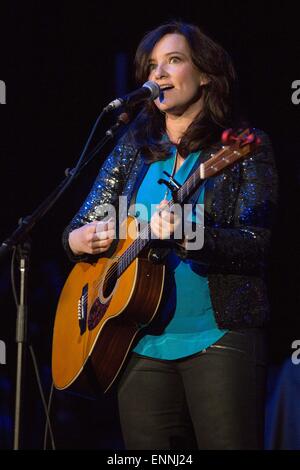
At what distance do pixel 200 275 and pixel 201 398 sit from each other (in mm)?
388

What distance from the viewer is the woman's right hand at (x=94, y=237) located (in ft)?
8.11

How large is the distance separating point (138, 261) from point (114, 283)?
0.81 feet

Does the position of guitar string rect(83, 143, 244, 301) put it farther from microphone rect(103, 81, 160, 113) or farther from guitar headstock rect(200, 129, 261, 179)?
microphone rect(103, 81, 160, 113)

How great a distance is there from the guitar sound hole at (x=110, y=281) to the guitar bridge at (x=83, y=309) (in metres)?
0.16

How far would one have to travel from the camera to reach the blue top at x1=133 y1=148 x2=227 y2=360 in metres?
2.10

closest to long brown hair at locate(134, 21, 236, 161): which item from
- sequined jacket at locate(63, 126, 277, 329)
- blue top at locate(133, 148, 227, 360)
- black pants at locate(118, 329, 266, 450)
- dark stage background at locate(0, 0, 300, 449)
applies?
sequined jacket at locate(63, 126, 277, 329)

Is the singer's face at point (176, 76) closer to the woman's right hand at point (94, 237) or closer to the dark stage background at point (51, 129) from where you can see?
the woman's right hand at point (94, 237)

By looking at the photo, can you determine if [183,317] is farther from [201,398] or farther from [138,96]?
[138,96]

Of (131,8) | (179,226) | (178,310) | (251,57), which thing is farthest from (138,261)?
(131,8)

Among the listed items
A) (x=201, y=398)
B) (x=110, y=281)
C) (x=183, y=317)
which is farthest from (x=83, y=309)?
(x=201, y=398)

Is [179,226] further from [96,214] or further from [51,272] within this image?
[51,272]

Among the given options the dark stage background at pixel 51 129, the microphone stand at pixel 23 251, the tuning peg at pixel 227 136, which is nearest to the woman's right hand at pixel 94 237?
the microphone stand at pixel 23 251

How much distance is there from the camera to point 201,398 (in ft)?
6.75

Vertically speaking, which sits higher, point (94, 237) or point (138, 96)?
point (138, 96)
